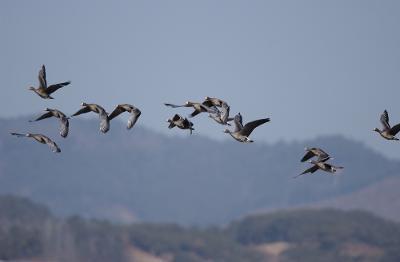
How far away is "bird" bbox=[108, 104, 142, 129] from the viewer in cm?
3697

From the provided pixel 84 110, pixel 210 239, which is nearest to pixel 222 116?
pixel 84 110

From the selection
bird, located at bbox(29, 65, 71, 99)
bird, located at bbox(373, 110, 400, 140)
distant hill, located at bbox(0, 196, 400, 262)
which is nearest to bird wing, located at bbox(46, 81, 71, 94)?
bird, located at bbox(29, 65, 71, 99)

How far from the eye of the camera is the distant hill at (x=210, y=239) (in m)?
126

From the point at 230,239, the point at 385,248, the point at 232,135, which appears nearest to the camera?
the point at 232,135

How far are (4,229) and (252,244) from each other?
134ft

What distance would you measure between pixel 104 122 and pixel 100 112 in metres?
0.88

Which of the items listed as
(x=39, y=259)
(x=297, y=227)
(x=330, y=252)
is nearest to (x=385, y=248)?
(x=330, y=252)

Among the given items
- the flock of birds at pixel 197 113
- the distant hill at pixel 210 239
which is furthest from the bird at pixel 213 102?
the distant hill at pixel 210 239

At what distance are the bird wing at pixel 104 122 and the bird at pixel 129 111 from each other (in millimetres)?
215

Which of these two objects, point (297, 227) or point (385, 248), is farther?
point (297, 227)

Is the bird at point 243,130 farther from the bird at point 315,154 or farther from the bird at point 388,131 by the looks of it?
the bird at point 388,131

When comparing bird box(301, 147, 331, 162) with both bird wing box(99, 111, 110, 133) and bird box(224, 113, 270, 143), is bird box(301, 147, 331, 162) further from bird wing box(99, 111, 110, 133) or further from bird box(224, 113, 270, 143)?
bird wing box(99, 111, 110, 133)

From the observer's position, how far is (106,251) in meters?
133

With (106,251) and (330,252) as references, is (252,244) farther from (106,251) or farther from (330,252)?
(106,251)
